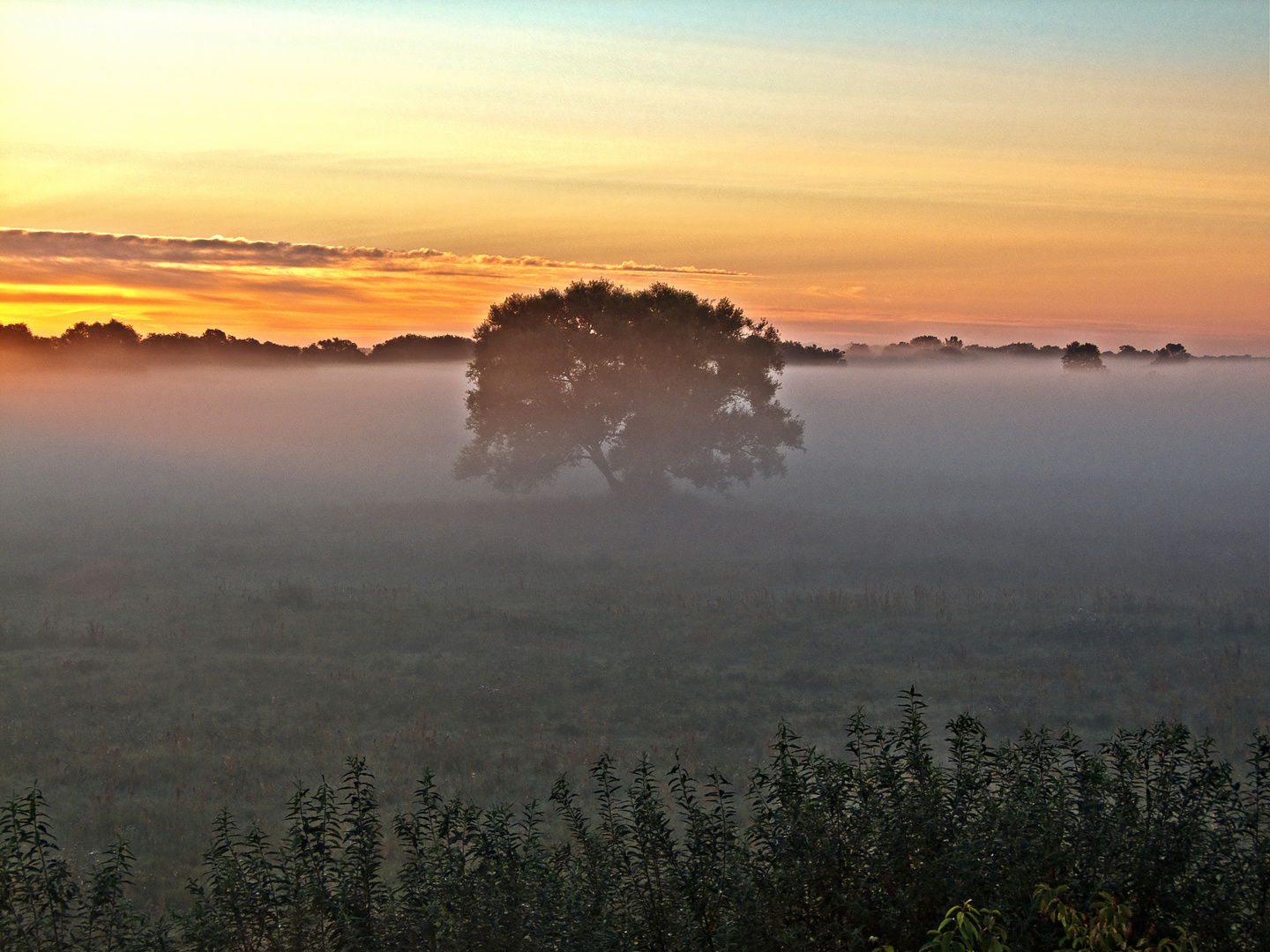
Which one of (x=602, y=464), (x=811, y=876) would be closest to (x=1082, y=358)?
(x=602, y=464)

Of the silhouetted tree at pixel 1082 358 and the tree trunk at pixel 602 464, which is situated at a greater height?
the silhouetted tree at pixel 1082 358

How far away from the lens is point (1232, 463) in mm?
83000

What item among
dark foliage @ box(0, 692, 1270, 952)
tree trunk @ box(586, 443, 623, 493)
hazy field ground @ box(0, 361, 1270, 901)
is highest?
dark foliage @ box(0, 692, 1270, 952)

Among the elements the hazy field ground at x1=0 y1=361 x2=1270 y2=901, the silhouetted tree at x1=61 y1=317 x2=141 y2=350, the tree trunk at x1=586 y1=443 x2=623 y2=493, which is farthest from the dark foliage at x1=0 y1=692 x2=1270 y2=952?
the silhouetted tree at x1=61 y1=317 x2=141 y2=350

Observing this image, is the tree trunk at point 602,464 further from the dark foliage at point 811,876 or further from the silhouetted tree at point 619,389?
the dark foliage at point 811,876

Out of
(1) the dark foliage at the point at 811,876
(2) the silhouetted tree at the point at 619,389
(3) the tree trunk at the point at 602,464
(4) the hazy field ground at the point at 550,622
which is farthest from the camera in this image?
(3) the tree trunk at the point at 602,464

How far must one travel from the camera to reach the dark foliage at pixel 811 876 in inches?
343

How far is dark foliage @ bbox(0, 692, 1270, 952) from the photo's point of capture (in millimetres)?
8719

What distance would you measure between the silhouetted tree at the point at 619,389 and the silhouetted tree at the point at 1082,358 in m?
117

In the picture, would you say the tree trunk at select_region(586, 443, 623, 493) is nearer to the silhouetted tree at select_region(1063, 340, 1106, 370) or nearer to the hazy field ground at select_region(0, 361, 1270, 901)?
the hazy field ground at select_region(0, 361, 1270, 901)

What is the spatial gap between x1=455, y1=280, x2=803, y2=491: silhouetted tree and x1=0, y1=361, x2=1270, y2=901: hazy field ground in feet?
9.86

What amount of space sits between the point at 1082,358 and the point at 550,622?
147 metres

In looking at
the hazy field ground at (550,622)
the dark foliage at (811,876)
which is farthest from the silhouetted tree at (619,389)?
the dark foliage at (811,876)

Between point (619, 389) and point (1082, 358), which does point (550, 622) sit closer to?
point (619, 389)
